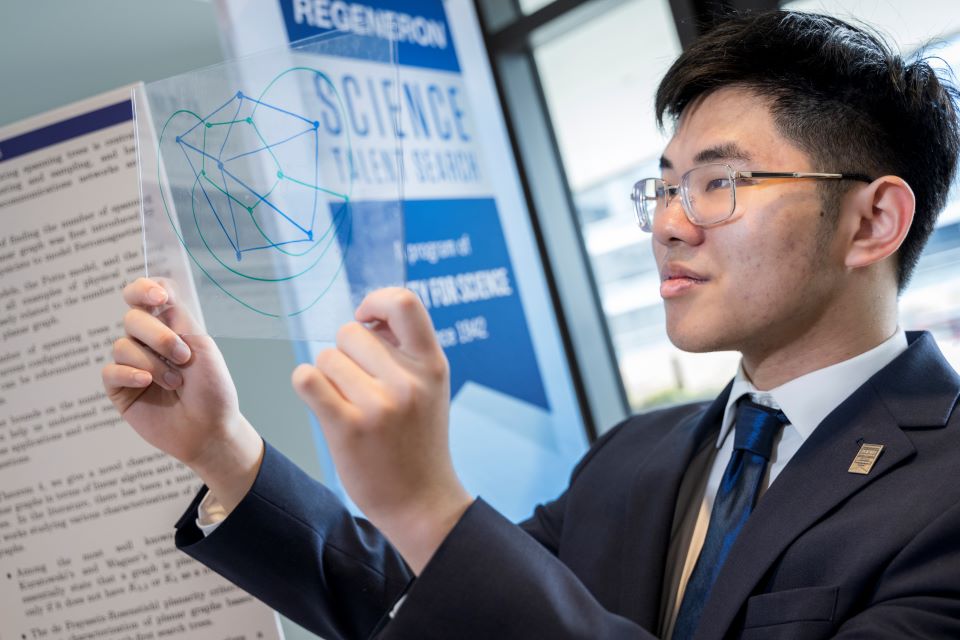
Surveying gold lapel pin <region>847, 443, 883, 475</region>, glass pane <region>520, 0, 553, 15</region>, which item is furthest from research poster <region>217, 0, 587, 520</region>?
gold lapel pin <region>847, 443, 883, 475</region>

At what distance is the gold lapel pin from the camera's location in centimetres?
137

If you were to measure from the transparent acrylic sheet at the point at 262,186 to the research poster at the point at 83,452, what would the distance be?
25.4 inches

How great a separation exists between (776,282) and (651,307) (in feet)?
6.64

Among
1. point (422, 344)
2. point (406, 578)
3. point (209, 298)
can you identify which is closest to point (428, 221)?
point (406, 578)

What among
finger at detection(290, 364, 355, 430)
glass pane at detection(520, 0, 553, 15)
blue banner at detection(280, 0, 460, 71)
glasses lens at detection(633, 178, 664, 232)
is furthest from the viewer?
glass pane at detection(520, 0, 553, 15)

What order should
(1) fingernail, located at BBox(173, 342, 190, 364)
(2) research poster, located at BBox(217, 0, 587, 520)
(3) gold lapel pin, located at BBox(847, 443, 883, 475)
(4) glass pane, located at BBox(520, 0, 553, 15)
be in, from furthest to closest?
(4) glass pane, located at BBox(520, 0, 553, 15)
(2) research poster, located at BBox(217, 0, 587, 520)
(3) gold lapel pin, located at BBox(847, 443, 883, 475)
(1) fingernail, located at BBox(173, 342, 190, 364)

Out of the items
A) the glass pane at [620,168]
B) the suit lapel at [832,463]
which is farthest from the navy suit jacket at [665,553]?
the glass pane at [620,168]

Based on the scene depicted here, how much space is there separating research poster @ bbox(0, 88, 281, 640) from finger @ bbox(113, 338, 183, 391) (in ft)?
1.94

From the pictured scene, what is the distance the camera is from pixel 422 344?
860mm

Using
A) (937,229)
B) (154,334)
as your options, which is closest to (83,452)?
(154,334)

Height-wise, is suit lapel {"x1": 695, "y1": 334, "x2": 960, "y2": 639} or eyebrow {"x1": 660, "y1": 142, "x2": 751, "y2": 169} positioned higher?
eyebrow {"x1": 660, "y1": 142, "x2": 751, "y2": 169}

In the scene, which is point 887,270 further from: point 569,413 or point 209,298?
point 569,413

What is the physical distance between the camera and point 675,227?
157 centimetres

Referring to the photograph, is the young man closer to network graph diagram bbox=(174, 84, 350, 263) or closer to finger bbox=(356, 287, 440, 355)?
network graph diagram bbox=(174, 84, 350, 263)
